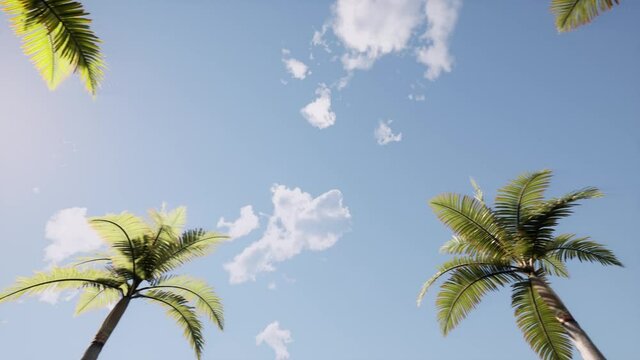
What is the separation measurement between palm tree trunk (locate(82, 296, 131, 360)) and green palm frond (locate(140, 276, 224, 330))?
1357 mm

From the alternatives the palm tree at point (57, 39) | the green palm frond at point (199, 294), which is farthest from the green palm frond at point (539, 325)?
the palm tree at point (57, 39)

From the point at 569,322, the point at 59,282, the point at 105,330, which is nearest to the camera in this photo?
the point at 569,322

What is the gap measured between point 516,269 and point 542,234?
48.4 inches

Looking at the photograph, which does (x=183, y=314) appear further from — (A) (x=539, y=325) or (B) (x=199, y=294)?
(A) (x=539, y=325)

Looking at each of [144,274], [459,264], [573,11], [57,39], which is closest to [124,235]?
[144,274]

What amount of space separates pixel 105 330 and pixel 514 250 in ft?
37.4

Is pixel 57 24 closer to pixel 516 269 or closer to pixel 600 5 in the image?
pixel 600 5

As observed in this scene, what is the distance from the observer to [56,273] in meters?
10.8

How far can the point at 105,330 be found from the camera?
10.2 metres

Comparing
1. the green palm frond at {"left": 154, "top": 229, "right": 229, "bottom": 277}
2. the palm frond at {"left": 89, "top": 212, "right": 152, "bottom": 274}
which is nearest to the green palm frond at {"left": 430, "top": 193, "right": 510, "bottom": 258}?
the green palm frond at {"left": 154, "top": 229, "right": 229, "bottom": 277}

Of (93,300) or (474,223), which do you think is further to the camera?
(93,300)

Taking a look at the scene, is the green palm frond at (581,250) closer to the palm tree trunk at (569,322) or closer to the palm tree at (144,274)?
the palm tree trunk at (569,322)

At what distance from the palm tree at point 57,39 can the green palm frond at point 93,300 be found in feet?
26.0

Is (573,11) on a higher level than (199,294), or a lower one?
higher
